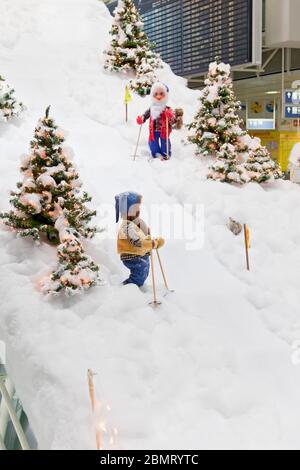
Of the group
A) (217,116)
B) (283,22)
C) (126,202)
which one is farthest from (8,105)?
(283,22)

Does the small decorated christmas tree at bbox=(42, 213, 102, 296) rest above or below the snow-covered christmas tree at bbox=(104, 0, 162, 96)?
below

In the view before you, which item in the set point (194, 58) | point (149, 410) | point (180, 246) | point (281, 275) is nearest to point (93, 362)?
point (149, 410)

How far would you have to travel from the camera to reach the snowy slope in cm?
363

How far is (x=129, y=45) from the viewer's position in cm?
1157

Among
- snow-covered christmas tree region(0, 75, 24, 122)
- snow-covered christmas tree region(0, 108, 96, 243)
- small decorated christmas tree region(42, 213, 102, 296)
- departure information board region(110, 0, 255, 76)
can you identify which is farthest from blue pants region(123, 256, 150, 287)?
departure information board region(110, 0, 255, 76)

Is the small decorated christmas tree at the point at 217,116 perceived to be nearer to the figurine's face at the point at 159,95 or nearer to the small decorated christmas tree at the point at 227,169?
the small decorated christmas tree at the point at 227,169

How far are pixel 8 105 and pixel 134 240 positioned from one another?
195 inches

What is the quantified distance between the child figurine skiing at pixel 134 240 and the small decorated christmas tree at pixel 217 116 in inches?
145

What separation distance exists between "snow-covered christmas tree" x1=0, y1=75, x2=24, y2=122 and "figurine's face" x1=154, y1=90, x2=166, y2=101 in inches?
99.1

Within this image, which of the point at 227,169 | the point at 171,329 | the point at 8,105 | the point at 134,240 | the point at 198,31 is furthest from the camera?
the point at 198,31

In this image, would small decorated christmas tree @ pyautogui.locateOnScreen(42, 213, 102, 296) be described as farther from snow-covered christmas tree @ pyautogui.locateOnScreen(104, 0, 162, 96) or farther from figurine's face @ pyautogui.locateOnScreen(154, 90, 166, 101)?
snow-covered christmas tree @ pyautogui.locateOnScreen(104, 0, 162, 96)

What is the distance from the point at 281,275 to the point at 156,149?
11.5ft

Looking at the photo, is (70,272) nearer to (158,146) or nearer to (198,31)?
(158,146)

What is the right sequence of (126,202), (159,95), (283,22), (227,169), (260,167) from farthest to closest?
(283,22)
(159,95)
(260,167)
(227,169)
(126,202)
